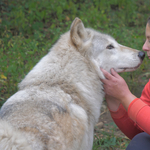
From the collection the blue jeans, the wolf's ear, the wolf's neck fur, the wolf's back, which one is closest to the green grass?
the blue jeans

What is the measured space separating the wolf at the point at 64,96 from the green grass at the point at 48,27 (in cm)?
137

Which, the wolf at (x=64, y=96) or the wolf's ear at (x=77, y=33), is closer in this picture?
the wolf at (x=64, y=96)

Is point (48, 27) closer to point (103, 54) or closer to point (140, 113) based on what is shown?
point (103, 54)

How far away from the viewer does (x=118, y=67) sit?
7.88 feet

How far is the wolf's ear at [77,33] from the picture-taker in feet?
7.42

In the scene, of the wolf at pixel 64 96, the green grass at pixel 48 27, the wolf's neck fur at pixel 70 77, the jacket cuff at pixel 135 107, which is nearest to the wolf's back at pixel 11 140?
the wolf at pixel 64 96

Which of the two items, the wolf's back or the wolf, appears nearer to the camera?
the wolf's back

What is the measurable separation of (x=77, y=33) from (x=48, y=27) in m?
4.21

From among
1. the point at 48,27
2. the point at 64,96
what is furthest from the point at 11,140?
the point at 48,27

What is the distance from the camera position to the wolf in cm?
169

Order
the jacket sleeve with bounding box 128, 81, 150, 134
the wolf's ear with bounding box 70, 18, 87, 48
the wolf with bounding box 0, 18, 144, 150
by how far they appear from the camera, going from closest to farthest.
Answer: the wolf with bounding box 0, 18, 144, 150 < the jacket sleeve with bounding box 128, 81, 150, 134 < the wolf's ear with bounding box 70, 18, 87, 48

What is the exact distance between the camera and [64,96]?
2047 mm

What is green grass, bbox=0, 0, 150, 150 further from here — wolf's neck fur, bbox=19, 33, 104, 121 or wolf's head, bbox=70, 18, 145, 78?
wolf's head, bbox=70, 18, 145, 78

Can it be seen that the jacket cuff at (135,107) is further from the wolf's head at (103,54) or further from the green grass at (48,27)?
the green grass at (48,27)
